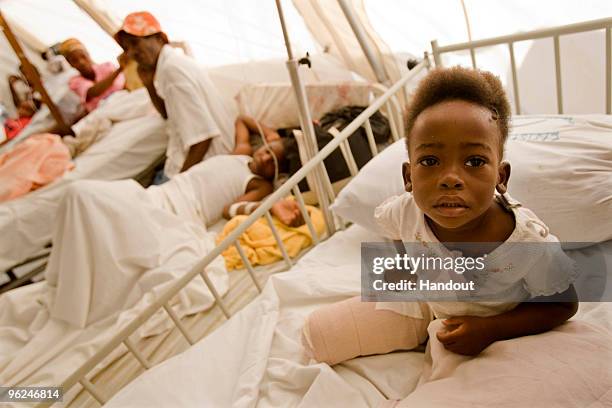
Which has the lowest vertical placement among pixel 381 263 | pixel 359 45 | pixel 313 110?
pixel 381 263

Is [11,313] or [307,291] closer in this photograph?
[307,291]

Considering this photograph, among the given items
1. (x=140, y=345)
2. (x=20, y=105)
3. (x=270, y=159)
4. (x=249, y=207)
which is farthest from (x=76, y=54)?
(x=140, y=345)

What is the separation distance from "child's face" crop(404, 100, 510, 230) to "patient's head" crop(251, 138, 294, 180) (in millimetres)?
1330

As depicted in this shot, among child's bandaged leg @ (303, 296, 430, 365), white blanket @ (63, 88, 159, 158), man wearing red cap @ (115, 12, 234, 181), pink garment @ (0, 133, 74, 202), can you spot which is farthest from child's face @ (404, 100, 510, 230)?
white blanket @ (63, 88, 159, 158)

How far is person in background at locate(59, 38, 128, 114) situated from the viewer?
2.65 meters

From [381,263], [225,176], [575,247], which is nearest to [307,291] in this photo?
[381,263]

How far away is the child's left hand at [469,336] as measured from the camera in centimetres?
61

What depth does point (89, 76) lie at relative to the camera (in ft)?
9.33

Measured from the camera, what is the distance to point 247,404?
0.74 meters

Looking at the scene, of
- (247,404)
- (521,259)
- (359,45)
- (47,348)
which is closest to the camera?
(521,259)

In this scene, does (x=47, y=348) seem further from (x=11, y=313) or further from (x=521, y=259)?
(x=521, y=259)

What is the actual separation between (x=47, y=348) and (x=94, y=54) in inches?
92.6

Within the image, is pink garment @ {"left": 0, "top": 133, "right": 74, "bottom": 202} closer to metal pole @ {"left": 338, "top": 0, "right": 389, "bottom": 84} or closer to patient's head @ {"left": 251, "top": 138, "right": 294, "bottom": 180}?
patient's head @ {"left": 251, "top": 138, "right": 294, "bottom": 180}

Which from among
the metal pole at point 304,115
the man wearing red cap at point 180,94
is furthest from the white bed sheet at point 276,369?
the man wearing red cap at point 180,94
